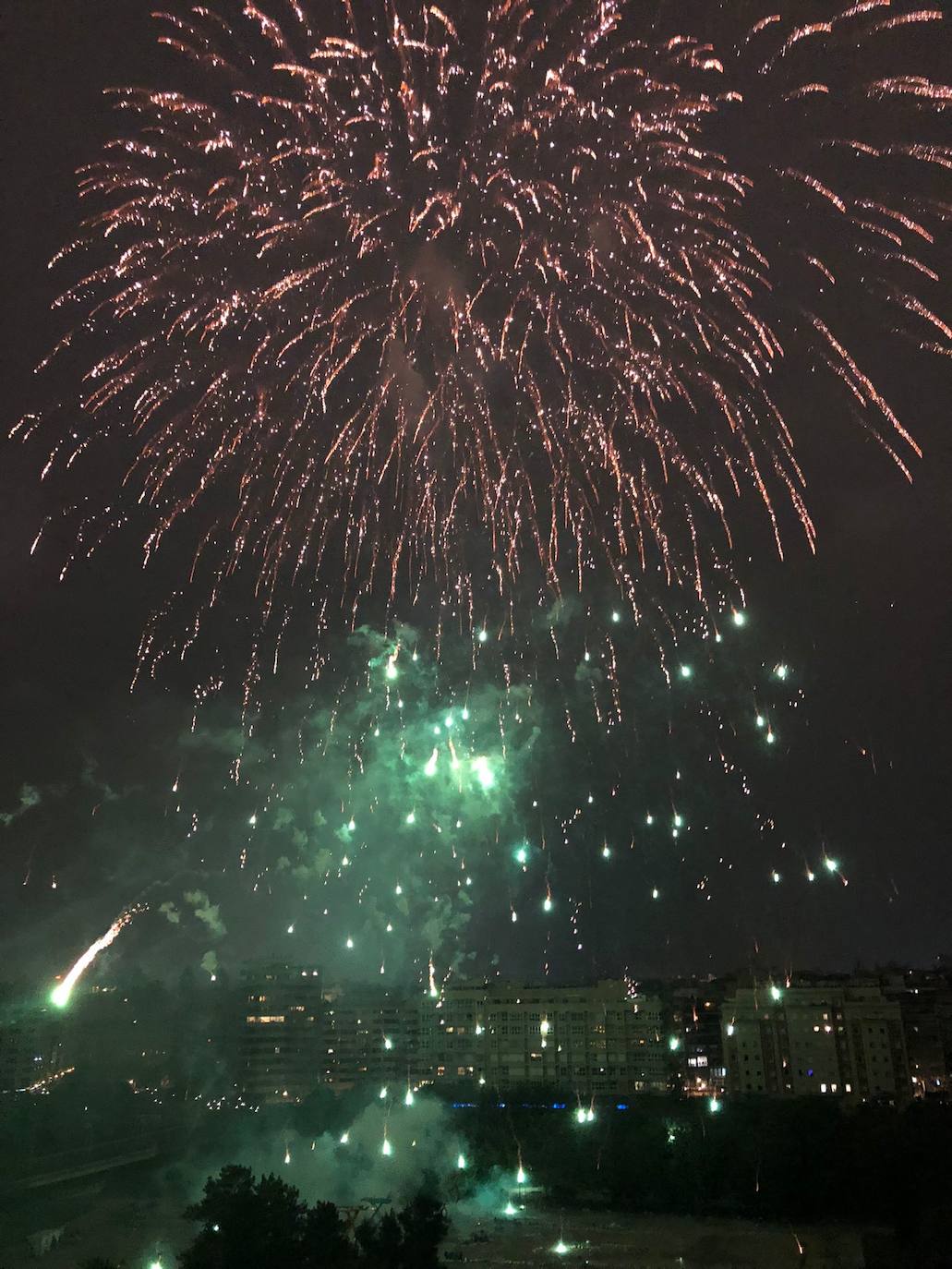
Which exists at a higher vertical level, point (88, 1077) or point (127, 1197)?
point (88, 1077)

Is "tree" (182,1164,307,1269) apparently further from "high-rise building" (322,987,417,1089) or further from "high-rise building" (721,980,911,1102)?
"high-rise building" (322,987,417,1089)

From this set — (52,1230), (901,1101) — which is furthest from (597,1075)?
(52,1230)

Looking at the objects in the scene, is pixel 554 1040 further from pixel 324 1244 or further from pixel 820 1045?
pixel 324 1244

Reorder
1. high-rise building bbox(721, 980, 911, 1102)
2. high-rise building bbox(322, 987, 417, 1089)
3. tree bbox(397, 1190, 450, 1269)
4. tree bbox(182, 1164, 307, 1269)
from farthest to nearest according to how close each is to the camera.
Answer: high-rise building bbox(322, 987, 417, 1089), high-rise building bbox(721, 980, 911, 1102), tree bbox(397, 1190, 450, 1269), tree bbox(182, 1164, 307, 1269)

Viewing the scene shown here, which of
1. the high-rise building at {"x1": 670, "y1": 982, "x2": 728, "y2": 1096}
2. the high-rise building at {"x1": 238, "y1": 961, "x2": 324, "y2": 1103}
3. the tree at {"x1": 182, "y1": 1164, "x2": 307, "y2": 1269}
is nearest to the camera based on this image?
the tree at {"x1": 182, "y1": 1164, "x2": 307, "y2": 1269}

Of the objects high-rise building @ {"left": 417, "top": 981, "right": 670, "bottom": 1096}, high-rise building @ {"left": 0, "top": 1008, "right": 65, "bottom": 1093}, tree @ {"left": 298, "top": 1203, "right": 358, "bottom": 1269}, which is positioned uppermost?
high-rise building @ {"left": 417, "top": 981, "right": 670, "bottom": 1096}

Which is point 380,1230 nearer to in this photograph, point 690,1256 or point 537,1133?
point 690,1256

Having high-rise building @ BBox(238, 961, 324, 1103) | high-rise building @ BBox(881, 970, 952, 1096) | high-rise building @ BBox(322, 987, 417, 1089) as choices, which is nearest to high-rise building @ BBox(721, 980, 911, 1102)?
high-rise building @ BBox(881, 970, 952, 1096)
